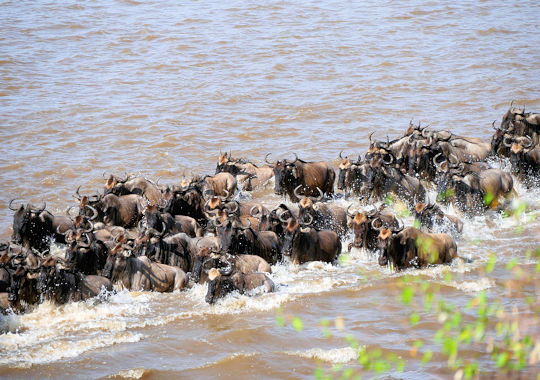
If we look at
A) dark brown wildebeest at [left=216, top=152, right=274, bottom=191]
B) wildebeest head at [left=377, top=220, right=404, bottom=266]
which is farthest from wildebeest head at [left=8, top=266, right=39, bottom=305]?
dark brown wildebeest at [left=216, top=152, right=274, bottom=191]

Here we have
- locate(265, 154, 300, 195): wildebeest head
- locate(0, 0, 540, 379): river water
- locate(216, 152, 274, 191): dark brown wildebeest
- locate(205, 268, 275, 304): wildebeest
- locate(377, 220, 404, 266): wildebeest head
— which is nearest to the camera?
locate(0, 0, 540, 379): river water

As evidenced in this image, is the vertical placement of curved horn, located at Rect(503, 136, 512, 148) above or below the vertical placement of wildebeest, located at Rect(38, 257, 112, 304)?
above

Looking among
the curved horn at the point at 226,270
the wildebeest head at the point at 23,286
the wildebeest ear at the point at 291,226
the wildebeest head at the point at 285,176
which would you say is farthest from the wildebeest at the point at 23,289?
the wildebeest head at the point at 285,176

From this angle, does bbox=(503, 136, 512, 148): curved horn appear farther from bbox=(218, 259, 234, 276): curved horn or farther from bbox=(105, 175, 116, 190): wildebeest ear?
bbox=(105, 175, 116, 190): wildebeest ear

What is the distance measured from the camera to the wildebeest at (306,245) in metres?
12.7

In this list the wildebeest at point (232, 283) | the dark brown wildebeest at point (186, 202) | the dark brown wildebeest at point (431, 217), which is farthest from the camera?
the dark brown wildebeest at point (186, 202)

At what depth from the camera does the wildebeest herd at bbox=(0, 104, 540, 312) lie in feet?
38.1

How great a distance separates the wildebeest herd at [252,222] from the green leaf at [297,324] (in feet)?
3.07

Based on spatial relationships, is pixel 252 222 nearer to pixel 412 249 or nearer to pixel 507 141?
pixel 412 249

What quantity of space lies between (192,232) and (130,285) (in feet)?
7.19

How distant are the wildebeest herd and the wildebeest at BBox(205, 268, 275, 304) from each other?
17 mm

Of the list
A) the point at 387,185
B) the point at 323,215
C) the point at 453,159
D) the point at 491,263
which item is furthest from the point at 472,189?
the point at 323,215

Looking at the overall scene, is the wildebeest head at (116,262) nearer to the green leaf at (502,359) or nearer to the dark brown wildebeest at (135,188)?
the dark brown wildebeest at (135,188)

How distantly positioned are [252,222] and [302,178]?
253cm
